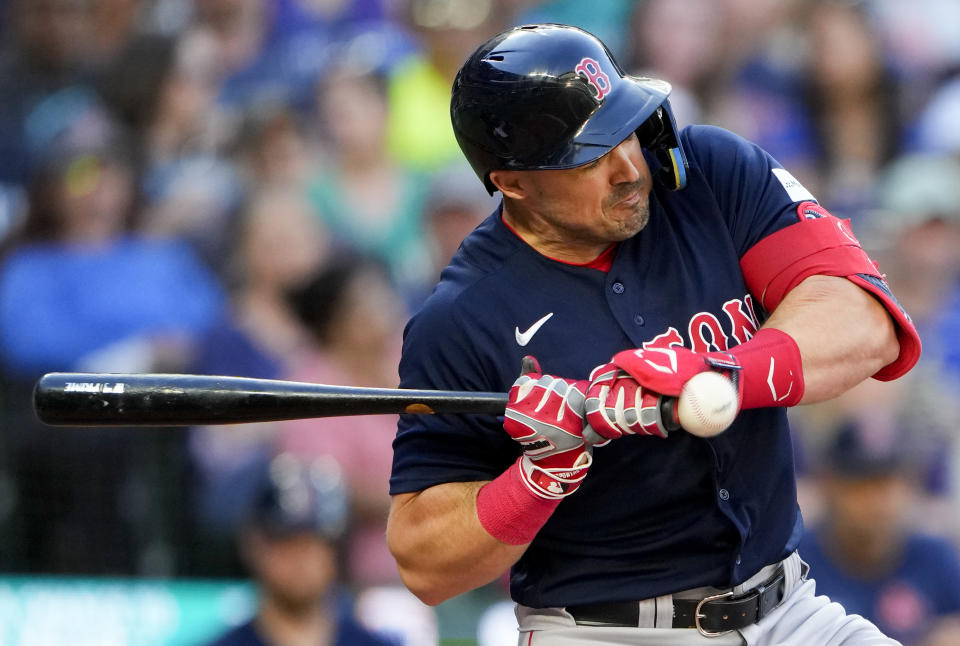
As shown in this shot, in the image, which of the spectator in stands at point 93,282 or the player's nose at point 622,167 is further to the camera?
the spectator in stands at point 93,282

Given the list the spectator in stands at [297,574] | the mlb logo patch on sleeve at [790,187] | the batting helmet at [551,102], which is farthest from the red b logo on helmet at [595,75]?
the spectator in stands at [297,574]

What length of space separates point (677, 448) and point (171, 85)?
4.48 meters

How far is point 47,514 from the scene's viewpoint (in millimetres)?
5609

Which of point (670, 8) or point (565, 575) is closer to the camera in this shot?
point (565, 575)

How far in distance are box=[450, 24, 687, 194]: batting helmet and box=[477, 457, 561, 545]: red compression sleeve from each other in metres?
0.62

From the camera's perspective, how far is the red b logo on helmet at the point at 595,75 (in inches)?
99.6

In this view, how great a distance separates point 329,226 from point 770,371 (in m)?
3.91

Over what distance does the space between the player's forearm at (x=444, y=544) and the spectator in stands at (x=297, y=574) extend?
232cm

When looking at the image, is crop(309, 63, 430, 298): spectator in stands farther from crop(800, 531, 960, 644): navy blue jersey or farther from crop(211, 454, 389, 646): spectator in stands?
crop(800, 531, 960, 644): navy blue jersey

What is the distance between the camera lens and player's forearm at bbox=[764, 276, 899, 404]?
246 cm

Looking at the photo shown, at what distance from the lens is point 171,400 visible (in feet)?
8.63

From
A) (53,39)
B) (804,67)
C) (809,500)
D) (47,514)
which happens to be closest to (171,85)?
(53,39)

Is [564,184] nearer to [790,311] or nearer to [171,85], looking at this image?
[790,311]

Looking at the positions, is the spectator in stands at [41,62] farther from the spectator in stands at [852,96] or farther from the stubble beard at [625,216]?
the stubble beard at [625,216]
